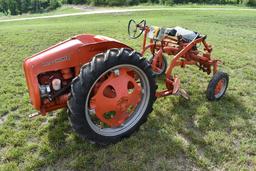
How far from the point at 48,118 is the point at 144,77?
1.85 m

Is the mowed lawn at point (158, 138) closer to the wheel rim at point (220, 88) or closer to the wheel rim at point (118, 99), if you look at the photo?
the wheel rim at point (220, 88)

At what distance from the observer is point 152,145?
164 inches

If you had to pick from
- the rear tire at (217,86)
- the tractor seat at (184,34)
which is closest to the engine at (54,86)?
the tractor seat at (184,34)

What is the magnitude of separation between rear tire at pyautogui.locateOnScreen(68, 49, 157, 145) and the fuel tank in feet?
1.60

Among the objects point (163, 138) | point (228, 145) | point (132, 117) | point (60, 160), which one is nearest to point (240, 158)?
point (228, 145)

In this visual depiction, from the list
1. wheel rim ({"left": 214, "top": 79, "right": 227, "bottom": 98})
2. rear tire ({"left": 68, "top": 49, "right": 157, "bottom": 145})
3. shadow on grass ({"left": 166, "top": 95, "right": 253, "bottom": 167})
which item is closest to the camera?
rear tire ({"left": 68, "top": 49, "right": 157, "bottom": 145})

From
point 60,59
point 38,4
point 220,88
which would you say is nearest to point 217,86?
point 220,88

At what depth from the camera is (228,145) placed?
4.27 metres

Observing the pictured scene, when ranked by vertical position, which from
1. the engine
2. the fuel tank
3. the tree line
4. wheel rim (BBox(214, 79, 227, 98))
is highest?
the tree line

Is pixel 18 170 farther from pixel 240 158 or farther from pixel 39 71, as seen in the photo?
pixel 240 158

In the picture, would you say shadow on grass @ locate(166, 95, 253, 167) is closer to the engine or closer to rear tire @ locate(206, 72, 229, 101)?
rear tire @ locate(206, 72, 229, 101)

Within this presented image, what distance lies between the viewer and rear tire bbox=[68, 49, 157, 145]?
3.59 m

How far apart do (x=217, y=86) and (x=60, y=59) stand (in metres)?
3.05

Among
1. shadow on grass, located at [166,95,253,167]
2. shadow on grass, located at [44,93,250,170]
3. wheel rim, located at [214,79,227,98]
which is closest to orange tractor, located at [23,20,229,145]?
shadow on grass, located at [44,93,250,170]
